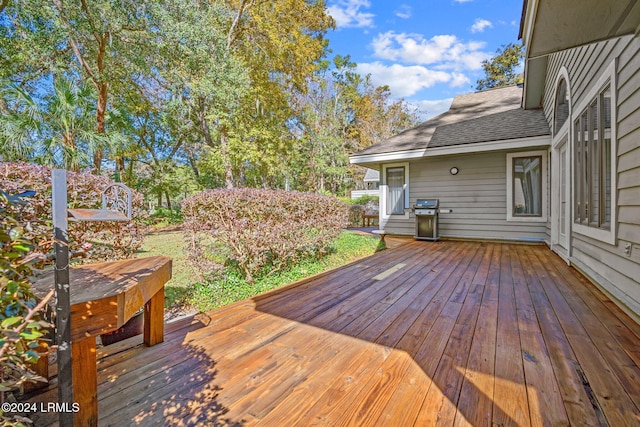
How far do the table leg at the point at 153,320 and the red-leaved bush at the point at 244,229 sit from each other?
1445mm

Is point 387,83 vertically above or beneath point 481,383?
above

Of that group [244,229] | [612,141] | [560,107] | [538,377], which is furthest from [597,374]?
[560,107]

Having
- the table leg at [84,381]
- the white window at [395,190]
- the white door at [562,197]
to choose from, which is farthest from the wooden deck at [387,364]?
the white window at [395,190]

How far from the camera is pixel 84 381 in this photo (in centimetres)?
117

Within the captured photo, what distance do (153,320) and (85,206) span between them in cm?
181

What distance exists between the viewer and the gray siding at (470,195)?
21.4 feet

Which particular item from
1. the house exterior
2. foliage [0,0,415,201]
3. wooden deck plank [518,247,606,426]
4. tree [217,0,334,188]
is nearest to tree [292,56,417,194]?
foliage [0,0,415,201]

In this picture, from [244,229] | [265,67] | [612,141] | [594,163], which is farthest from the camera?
[265,67]

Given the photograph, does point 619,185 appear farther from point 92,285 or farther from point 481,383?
point 92,285

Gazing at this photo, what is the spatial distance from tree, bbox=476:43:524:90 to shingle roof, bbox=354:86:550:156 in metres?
10.8

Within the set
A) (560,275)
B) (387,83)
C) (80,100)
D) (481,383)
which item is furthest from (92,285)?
(387,83)

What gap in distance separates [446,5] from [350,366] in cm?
1322

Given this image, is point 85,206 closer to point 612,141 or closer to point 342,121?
point 612,141

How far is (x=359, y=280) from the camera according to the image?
11.7 feet
